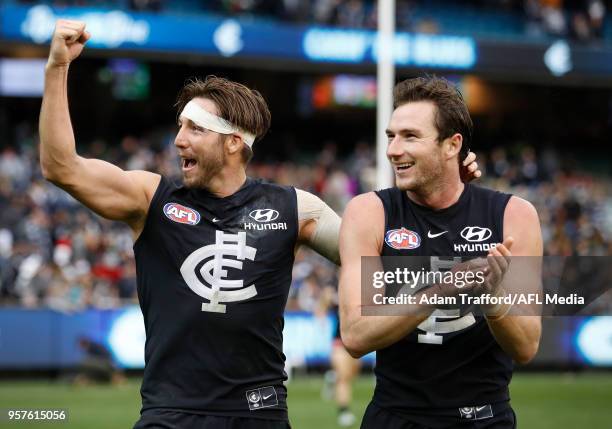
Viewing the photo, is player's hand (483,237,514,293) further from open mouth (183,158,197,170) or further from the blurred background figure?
the blurred background figure

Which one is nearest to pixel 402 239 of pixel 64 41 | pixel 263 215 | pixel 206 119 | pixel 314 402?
pixel 263 215

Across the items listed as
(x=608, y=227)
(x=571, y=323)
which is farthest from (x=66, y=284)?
(x=608, y=227)

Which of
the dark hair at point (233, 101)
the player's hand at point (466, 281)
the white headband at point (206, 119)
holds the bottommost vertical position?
the player's hand at point (466, 281)

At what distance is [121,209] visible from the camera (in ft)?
16.9

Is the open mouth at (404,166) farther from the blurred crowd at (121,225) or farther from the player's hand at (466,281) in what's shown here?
the blurred crowd at (121,225)

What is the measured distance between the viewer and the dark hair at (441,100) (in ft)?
16.1

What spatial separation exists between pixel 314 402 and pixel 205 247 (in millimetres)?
11431

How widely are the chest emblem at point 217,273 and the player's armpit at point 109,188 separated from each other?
36 centimetres

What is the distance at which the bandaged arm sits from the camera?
5480mm

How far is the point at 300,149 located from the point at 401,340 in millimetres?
24767

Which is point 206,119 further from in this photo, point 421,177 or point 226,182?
point 421,177

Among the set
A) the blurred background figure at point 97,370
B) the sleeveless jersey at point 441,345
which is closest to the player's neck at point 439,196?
the sleeveless jersey at point 441,345

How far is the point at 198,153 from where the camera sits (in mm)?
5316

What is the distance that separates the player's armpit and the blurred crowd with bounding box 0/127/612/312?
33.2ft
